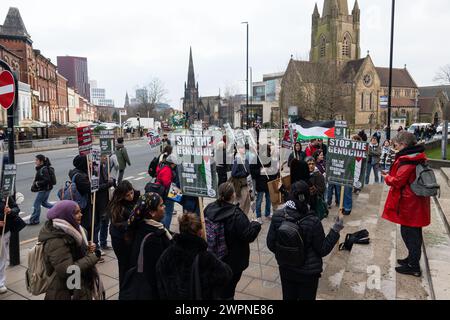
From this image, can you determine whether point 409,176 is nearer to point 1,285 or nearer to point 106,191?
point 106,191

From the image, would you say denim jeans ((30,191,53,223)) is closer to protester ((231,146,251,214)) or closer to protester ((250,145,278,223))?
protester ((231,146,251,214))

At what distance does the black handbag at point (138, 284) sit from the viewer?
315 centimetres

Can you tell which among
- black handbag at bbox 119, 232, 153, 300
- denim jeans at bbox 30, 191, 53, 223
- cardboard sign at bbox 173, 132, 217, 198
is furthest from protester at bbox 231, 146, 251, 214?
denim jeans at bbox 30, 191, 53, 223

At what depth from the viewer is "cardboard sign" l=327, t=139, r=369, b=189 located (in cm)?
602

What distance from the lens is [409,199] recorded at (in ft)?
15.3

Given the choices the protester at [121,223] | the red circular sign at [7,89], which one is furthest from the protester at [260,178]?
the red circular sign at [7,89]

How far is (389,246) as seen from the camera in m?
6.04

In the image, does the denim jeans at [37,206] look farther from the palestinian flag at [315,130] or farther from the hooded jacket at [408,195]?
the palestinian flag at [315,130]

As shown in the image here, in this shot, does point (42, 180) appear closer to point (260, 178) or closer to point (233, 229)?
point (260, 178)

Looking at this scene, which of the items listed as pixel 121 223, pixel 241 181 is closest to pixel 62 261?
pixel 121 223

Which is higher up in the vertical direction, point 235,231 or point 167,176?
point 167,176

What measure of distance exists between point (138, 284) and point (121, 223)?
0.72 m

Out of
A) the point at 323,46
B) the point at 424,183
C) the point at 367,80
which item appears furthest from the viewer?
the point at 323,46
